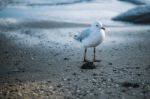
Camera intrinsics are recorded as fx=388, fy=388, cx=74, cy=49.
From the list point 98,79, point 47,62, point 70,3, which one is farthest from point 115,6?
point 98,79

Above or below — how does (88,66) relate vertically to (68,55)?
below

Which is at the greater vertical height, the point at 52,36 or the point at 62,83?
the point at 52,36

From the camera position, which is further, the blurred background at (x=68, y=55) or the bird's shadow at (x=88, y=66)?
the bird's shadow at (x=88, y=66)

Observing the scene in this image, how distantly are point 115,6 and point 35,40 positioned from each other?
313 inches

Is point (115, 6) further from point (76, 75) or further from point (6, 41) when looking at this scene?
point (76, 75)

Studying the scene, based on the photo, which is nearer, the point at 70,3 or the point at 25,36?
the point at 25,36

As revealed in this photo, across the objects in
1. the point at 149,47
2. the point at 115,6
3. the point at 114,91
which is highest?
the point at 115,6

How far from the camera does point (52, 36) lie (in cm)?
1259

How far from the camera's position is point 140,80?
7.91 metres

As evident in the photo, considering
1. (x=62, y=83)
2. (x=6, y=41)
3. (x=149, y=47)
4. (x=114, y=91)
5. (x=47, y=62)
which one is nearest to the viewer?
(x=114, y=91)

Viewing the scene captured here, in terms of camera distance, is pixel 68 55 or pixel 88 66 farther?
pixel 68 55

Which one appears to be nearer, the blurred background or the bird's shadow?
the blurred background

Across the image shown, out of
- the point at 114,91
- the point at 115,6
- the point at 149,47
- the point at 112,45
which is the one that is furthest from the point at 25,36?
the point at 115,6

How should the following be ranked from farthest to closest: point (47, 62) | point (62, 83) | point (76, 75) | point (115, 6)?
1. point (115, 6)
2. point (47, 62)
3. point (76, 75)
4. point (62, 83)
